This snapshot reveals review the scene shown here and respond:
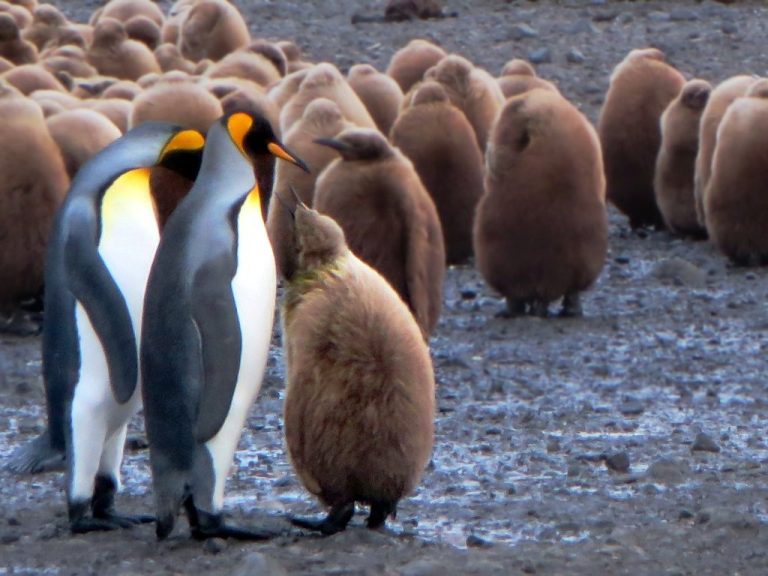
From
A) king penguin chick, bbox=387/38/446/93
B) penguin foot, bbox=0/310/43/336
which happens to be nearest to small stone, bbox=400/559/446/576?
penguin foot, bbox=0/310/43/336

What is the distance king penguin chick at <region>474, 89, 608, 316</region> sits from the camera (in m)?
7.33

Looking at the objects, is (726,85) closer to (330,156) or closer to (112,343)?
(330,156)

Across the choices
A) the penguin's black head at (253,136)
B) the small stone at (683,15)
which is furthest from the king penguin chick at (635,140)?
the small stone at (683,15)

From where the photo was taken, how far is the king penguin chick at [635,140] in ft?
32.7

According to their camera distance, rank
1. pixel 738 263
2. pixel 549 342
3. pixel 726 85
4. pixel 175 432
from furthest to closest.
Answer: pixel 726 85, pixel 738 263, pixel 549 342, pixel 175 432

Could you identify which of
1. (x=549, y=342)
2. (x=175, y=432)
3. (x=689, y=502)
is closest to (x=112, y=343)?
(x=175, y=432)

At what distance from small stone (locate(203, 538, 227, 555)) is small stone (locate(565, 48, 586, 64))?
11.5m

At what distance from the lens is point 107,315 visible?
429cm

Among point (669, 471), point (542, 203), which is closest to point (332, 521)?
point (669, 471)

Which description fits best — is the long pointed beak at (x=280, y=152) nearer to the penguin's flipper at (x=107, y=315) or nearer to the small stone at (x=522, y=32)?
the penguin's flipper at (x=107, y=315)

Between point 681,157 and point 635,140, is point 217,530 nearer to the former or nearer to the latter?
point 681,157

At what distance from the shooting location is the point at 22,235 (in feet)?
24.2

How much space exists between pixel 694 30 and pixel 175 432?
12880 millimetres

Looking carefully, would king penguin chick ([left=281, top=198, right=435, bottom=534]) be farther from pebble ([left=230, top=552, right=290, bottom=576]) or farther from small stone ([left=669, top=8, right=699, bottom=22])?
small stone ([left=669, top=8, right=699, bottom=22])
